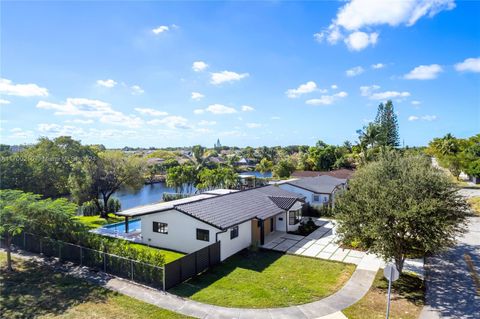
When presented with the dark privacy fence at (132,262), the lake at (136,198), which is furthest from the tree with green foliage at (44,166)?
the dark privacy fence at (132,262)

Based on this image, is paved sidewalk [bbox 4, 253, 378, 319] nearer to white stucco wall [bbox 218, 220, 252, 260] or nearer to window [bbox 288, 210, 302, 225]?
white stucco wall [bbox 218, 220, 252, 260]

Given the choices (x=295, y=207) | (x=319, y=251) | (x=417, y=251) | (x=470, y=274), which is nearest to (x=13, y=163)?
(x=295, y=207)

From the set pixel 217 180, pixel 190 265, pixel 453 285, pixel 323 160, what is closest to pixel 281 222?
pixel 190 265

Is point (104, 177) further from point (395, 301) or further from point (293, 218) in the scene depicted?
point (395, 301)

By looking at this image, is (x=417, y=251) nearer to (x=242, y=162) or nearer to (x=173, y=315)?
(x=173, y=315)

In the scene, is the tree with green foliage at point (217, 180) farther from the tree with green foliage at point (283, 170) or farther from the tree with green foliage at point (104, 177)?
the tree with green foliage at point (283, 170)

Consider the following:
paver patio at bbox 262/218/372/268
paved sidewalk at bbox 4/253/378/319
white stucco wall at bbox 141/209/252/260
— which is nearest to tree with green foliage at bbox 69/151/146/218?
white stucco wall at bbox 141/209/252/260
